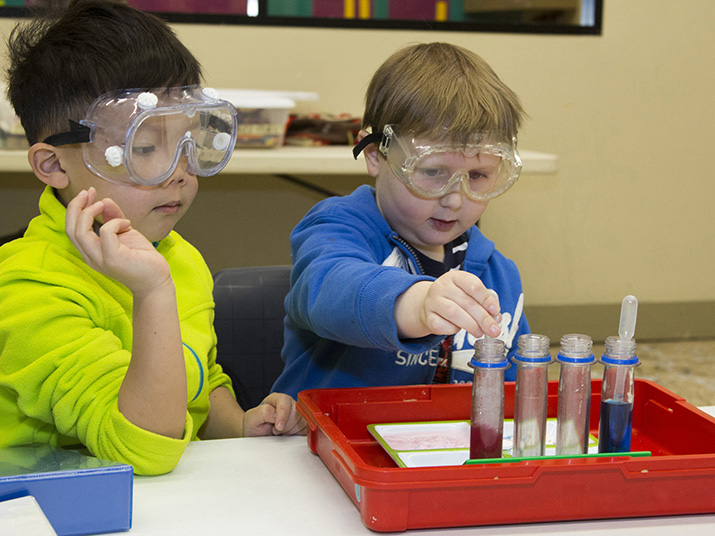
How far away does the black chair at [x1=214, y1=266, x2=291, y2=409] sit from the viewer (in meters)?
1.47

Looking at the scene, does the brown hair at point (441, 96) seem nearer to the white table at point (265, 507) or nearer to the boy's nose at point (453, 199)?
the boy's nose at point (453, 199)

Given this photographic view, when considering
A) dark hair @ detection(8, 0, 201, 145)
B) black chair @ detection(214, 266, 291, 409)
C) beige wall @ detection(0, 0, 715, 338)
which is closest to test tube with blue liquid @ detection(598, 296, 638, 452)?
dark hair @ detection(8, 0, 201, 145)

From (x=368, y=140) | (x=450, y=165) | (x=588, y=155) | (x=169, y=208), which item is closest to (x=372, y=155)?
(x=368, y=140)

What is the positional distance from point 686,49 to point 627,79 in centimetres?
31

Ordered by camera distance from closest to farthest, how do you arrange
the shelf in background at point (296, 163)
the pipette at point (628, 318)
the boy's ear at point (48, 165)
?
1. the pipette at point (628, 318)
2. the boy's ear at point (48, 165)
3. the shelf in background at point (296, 163)

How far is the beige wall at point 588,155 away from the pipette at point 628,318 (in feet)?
8.24

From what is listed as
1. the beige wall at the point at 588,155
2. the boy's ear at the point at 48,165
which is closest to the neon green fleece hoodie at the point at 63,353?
the boy's ear at the point at 48,165

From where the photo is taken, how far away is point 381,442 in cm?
95

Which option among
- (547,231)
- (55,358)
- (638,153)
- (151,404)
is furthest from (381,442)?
(638,153)

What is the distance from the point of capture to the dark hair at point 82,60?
1041 mm

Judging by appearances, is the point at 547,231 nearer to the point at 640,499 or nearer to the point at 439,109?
the point at 439,109

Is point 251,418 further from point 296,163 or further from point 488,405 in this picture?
point 296,163

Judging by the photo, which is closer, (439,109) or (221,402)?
(439,109)

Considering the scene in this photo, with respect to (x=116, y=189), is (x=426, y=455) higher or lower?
lower
